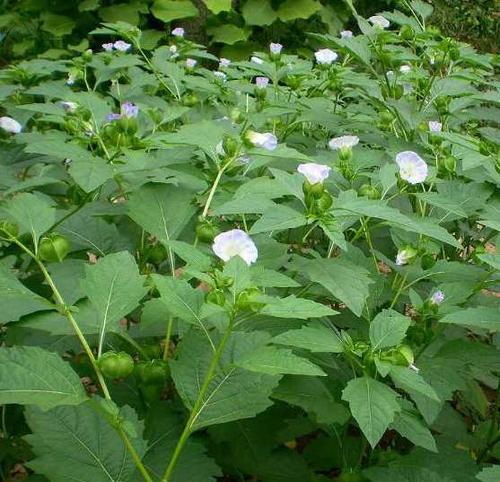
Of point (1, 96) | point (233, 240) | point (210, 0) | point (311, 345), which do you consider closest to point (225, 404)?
point (311, 345)

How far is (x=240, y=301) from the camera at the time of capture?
0.93m

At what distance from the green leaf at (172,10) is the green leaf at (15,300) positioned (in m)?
5.05

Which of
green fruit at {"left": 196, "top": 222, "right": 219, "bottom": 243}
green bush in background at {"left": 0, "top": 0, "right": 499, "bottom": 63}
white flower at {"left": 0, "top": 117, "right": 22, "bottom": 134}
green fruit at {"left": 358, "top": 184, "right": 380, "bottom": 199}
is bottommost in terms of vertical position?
green bush in background at {"left": 0, "top": 0, "right": 499, "bottom": 63}

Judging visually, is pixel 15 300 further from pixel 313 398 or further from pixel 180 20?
pixel 180 20

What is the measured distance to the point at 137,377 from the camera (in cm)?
113

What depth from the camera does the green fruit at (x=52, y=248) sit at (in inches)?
44.2

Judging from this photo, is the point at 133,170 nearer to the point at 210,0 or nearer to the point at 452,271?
the point at 452,271

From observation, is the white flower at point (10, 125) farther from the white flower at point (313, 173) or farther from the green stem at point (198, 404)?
the green stem at point (198, 404)

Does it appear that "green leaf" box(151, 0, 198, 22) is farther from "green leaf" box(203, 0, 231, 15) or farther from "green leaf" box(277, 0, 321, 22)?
"green leaf" box(277, 0, 321, 22)

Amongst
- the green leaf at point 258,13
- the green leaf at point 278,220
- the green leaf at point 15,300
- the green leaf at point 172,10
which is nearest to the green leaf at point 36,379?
the green leaf at point 15,300

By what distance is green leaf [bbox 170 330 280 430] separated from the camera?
991 millimetres

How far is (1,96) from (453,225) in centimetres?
118

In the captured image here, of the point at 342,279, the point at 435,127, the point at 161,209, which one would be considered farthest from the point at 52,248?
the point at 435,127

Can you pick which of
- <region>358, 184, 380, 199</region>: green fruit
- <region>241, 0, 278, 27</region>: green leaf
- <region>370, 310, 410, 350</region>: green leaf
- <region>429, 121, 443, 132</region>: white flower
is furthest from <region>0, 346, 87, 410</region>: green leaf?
<region>241, 0, 278, 27</region>: green leaf
